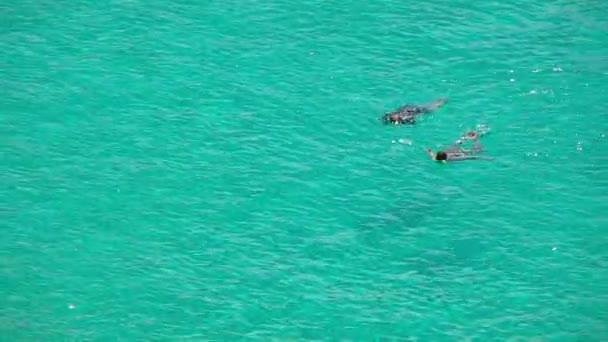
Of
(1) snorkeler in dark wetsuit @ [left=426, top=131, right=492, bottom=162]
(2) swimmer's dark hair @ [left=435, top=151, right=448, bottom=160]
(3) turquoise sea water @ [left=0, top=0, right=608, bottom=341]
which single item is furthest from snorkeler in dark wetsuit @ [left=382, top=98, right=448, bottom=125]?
(2) swimmer's dark hair @ [left=435, top=151, right=448, bottom=160]

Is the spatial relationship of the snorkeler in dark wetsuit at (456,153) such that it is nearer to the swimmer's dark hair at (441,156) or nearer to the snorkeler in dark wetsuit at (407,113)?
the swimmer's dark hair at (441,156)

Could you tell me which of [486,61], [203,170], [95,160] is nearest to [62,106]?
[95,160]

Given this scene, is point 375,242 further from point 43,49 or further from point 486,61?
point 43,49

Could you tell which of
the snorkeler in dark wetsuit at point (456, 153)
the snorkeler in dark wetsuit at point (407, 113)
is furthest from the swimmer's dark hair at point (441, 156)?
the snorkeler in dark wetsuit at point (407, 113)

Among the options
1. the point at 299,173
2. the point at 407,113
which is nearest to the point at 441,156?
the point at 407,113

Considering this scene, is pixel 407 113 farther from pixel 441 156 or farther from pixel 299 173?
pixel 299 173
